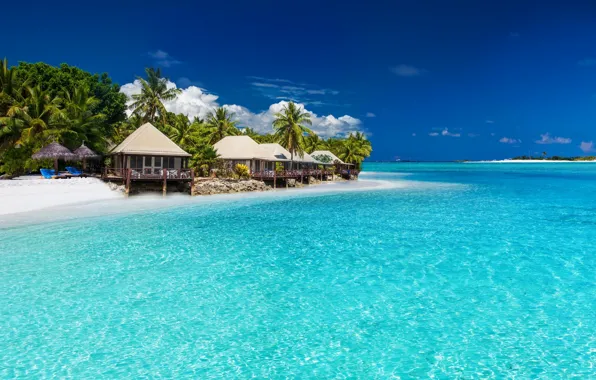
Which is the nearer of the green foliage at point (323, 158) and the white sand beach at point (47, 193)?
the white sand beach at point (47, 193)

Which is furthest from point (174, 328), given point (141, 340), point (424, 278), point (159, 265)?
point (424, 278)

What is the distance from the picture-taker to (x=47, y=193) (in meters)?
26.1

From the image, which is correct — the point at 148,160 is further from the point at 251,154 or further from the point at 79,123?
the point at 251,154

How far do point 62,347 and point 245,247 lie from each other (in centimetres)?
848

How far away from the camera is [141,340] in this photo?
7660 millimetres

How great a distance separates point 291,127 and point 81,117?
2278 cm

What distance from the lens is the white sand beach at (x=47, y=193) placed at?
2327cm

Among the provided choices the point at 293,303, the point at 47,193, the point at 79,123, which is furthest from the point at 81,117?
the point at 293,303

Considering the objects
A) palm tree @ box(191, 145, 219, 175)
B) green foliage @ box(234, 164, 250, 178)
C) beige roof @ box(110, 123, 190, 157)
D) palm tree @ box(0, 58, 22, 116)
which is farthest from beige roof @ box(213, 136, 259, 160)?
palm tree @ box(0, 58, 22, 116)

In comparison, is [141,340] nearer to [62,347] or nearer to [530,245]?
[62,347]

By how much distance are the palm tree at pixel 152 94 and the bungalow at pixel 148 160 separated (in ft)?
39.5

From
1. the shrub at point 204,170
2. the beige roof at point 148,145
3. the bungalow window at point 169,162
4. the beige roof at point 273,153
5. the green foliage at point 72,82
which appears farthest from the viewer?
the beige roof at point 273,153

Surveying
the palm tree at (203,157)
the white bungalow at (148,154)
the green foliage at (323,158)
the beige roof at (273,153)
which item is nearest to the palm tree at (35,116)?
the white bungalow at (148,154)

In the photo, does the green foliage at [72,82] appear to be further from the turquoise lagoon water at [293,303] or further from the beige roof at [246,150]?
the turquoise lagoon water at [293,303]
